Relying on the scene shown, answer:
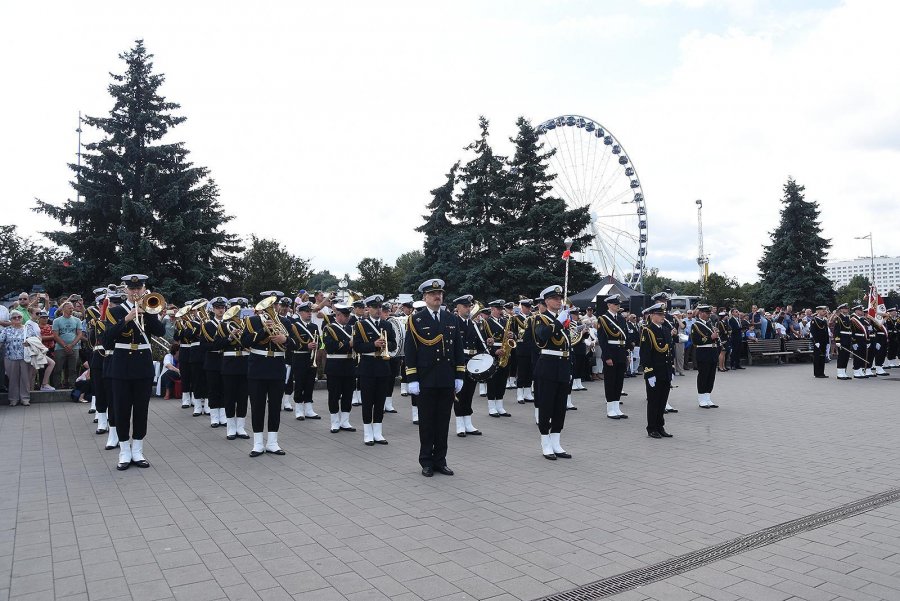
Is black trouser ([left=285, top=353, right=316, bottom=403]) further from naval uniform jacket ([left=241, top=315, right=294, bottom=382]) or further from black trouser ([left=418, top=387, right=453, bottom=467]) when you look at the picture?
black trouser ([left=418, top=387, right=453, bottom=467])

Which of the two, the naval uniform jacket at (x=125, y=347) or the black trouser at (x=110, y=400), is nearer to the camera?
the naval uniform jacket at (x=125, y=347)

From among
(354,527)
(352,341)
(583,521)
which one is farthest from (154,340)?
(583,521)

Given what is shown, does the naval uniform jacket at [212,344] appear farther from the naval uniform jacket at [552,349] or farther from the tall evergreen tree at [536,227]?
the tall evergreen tree at [536,227]

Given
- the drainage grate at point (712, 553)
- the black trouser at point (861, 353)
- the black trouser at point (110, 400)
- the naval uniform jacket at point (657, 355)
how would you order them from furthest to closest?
the black trouser at point (861, 353) → the naval uniform jacket at point (657, 355) → the black trouser at point (110, 400) → the drainage grate at point (712, 553)

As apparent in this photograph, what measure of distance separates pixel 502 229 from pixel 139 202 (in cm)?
1928

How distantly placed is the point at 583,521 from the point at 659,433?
192 inches

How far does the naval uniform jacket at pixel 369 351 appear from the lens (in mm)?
10000

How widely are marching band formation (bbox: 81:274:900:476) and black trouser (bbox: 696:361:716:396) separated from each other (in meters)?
0.03

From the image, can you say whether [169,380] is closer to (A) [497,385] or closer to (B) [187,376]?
(B) [187,376]

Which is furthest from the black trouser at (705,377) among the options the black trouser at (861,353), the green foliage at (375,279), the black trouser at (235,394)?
the green foliage at (375,279)

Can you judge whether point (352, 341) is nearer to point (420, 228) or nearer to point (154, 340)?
point (154, 340)

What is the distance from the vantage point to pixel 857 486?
7258 millimetres

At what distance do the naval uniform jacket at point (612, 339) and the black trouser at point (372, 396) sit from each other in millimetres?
5125

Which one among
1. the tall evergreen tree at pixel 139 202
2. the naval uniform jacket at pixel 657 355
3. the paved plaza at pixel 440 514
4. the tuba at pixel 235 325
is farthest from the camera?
the tall evergreen tree at pixel 139 202
